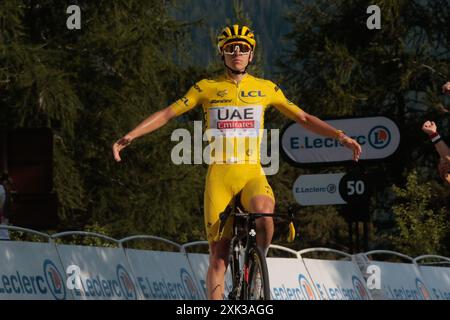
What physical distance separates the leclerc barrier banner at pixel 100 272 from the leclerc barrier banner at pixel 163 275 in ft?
0.54

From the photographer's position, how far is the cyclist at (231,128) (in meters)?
8.94

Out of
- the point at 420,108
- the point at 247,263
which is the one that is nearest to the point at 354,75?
the point at 420,108

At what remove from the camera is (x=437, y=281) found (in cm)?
1852

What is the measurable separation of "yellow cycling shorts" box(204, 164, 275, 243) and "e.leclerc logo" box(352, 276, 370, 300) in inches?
305

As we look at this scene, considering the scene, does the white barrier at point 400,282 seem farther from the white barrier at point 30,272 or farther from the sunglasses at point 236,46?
the sunglasses at point 236,46

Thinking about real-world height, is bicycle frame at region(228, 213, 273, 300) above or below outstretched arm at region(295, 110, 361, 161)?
below

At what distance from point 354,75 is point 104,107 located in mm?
13418

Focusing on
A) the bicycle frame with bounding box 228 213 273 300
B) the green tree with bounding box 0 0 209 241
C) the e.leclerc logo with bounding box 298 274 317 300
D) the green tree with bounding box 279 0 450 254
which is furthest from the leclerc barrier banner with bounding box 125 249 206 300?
the green tree with bounding box 279 0 450 254

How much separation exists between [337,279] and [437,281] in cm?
303

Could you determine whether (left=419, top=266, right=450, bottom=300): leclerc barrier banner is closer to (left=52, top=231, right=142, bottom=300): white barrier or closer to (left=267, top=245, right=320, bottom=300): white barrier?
(left=267, top=245, right=320, bottom=300): white barrier

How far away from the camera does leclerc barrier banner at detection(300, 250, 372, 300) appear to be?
611 inches

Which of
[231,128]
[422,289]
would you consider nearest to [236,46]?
[231,128]

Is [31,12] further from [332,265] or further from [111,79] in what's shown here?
[332,265]

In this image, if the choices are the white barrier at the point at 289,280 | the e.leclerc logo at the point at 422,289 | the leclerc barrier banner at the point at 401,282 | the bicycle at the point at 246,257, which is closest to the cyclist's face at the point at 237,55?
the bicycle at the point at 246,257
